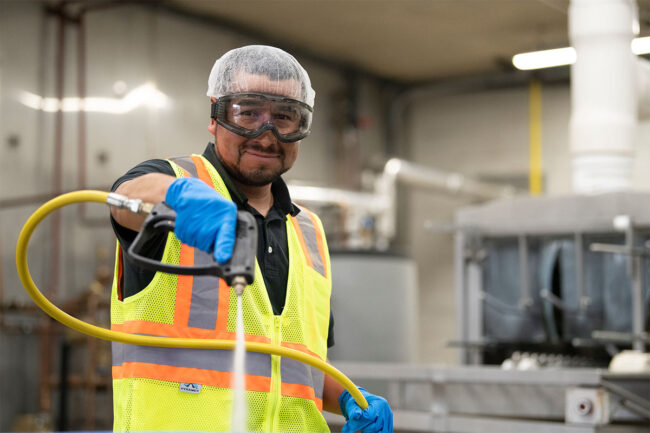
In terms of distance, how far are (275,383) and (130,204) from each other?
0.61 metres

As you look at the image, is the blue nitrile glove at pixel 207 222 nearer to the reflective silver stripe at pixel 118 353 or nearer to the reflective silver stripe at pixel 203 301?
the reflective silver stripe at pixel 203 301

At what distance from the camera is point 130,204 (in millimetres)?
1688

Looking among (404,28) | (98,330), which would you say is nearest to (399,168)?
(404,28)

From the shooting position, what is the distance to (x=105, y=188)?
7914 mm

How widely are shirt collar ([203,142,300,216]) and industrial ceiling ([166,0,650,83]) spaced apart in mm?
6988

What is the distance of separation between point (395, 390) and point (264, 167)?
2.10 metres

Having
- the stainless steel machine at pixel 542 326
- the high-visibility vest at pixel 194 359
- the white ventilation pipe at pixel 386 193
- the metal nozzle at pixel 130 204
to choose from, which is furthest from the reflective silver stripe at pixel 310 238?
the white ventilation pipe at pixel 386 193

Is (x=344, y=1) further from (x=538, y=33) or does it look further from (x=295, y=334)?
(x=295, y=334)

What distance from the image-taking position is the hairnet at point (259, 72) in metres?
2.10

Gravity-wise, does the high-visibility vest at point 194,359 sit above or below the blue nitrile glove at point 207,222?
below

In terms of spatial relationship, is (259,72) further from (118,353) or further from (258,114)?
(118,353)

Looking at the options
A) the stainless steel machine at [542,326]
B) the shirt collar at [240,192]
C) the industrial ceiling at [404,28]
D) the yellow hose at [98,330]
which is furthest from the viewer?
the industrial ceiling at [404,28]

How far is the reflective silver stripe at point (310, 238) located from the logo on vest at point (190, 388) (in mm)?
458

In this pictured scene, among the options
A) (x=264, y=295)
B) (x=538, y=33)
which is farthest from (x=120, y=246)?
(x=538, y=33)
